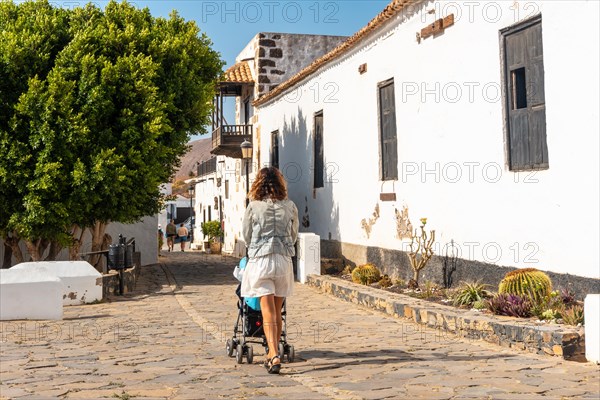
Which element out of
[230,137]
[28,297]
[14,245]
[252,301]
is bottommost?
[28,297]

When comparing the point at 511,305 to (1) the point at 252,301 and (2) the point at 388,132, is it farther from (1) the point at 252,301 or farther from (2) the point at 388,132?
(2) the point at 388,132

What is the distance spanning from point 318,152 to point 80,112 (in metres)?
6.05

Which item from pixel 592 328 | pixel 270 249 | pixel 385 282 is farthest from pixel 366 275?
pixel 270 249

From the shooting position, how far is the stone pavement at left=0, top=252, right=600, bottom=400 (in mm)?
5293

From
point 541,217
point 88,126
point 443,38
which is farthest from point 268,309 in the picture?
point 88,126

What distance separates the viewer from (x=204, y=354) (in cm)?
691

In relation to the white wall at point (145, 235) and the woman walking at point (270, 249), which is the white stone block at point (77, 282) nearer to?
the woman walking at point (270, 249)

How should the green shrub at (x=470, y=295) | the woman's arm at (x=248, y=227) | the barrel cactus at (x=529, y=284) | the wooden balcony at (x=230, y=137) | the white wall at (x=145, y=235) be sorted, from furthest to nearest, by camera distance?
1. the wooden balcony at (x=230, y=137)
2. the white wall at (x=145, y=235)
3. the green shrub at (x=470, y=295)
4. the barrel cactus at (x=529, y=284)
5. the woman's arm at (x=248, y=227)

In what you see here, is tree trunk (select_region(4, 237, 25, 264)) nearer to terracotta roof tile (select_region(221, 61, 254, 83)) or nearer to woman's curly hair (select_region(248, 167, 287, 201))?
terracotta roof tile (select_region(221, 61, 254, 83))

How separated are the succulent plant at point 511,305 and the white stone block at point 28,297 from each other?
19.6 feet

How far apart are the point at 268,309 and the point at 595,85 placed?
4.27m

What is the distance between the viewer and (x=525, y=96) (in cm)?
876

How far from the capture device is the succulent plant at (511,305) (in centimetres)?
764

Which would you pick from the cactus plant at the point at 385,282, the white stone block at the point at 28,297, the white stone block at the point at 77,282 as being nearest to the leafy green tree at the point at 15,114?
the white stone block at the point at 77,282
